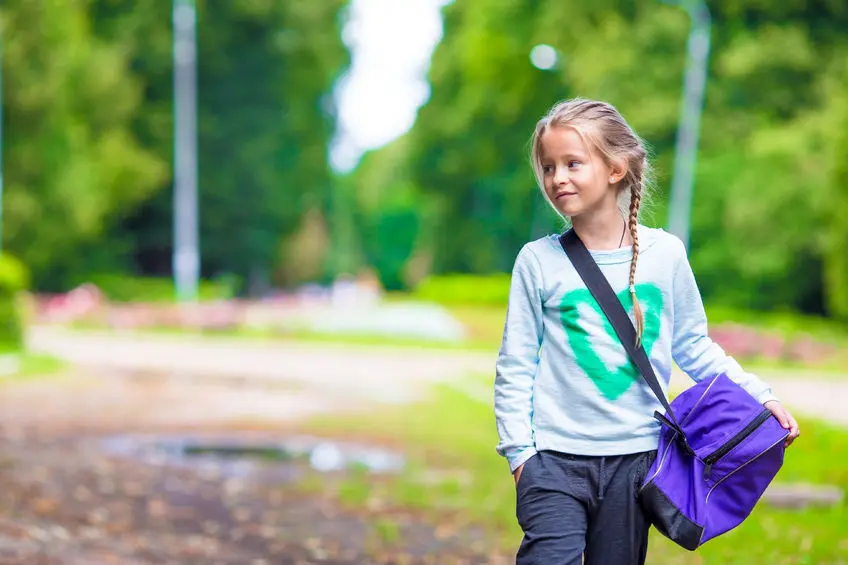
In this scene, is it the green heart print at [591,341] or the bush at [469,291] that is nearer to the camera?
the green heart print at [591,341]

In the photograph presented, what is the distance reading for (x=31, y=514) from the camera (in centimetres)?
725

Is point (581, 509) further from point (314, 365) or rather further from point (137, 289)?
point (137, 289)

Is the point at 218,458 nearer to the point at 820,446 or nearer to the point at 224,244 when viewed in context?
the point at 820,446

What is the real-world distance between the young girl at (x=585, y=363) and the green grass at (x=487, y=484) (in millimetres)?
3025

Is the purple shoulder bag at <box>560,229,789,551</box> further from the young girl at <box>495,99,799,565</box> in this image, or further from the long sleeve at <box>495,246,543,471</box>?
the long sleeve at <box>495,246,543,471</box>

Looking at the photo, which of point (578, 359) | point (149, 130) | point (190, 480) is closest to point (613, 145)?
point (578, 359)

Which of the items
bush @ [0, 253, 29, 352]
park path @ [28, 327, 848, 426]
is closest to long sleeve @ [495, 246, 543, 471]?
park path @ [28, 327, 848, 426]

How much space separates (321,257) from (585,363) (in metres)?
59.2

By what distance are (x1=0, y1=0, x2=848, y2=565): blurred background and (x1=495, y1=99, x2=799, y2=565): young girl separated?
30 centimetres

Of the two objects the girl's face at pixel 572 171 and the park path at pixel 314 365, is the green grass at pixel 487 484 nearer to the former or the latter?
the park path at pixel 314 365

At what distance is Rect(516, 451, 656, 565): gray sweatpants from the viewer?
3.13m

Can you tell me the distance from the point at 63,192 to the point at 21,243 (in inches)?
71.5

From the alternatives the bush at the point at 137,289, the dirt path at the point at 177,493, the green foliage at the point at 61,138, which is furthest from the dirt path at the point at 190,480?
the bush at the point at 137,289

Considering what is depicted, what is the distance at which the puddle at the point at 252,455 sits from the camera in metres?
9.53
